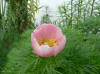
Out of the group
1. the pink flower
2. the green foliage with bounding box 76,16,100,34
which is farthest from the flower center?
the green foliage with bounding box 76,16,100,34

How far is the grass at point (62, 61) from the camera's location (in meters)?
0.57

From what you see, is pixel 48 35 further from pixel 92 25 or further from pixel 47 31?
pixel 92 25

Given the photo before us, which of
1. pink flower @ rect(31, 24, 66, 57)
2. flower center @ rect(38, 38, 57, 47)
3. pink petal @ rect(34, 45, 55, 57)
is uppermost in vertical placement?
pink flower @ rect(31, 24, 66, 57)

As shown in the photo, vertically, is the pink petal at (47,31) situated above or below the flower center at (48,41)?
above

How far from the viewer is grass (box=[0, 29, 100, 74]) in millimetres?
569

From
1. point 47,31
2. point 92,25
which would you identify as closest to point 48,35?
point 47,31

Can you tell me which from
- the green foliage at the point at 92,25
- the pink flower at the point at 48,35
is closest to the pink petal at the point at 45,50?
the pink flower at the point at 48,35

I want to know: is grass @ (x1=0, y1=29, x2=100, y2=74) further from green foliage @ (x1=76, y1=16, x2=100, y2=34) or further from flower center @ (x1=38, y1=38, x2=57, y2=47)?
green foliage @ (x1=76, y1=16, x2=100, y2=34)

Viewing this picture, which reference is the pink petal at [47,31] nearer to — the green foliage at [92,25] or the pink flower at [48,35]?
the pink flower at [48,35]

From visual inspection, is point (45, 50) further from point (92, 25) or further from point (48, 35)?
point (92, 25)

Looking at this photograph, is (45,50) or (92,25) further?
(92,25)

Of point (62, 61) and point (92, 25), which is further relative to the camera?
point (92, 25)

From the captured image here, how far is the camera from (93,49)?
2.15 feet

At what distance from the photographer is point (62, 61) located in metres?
0.57
